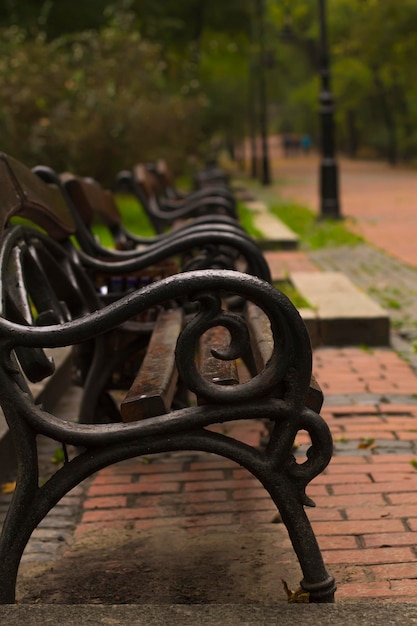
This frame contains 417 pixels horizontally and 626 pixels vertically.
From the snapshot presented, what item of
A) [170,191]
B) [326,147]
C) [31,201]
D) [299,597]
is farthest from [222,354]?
[326,147]

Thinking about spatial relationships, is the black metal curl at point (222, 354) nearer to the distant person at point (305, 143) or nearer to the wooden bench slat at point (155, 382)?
the wooden bench slat at point (155, 382)

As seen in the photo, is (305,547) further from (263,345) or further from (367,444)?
(367,444)

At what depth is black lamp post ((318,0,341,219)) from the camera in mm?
17594

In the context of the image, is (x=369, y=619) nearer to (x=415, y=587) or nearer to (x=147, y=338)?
(x=415, y=587)

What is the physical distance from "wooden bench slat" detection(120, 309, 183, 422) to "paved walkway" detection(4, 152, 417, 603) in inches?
20.4

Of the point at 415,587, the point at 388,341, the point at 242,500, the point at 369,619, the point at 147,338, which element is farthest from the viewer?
the point at 388,341

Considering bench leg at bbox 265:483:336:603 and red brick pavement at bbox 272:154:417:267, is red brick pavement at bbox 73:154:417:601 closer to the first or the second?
bench leg at bbox 265:483:336:603

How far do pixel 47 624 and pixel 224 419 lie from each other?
63 centimetres

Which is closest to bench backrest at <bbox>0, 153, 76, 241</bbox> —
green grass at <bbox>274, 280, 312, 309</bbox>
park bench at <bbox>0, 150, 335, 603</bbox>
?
park bench at <bbox>0, 150, 335, 603</bbox>

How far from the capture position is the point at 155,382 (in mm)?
2930

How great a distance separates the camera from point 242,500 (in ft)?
12.3

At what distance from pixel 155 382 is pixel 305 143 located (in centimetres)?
7442

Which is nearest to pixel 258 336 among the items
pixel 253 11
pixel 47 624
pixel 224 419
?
pixel 224 419

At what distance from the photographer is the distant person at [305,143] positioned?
76.2m
